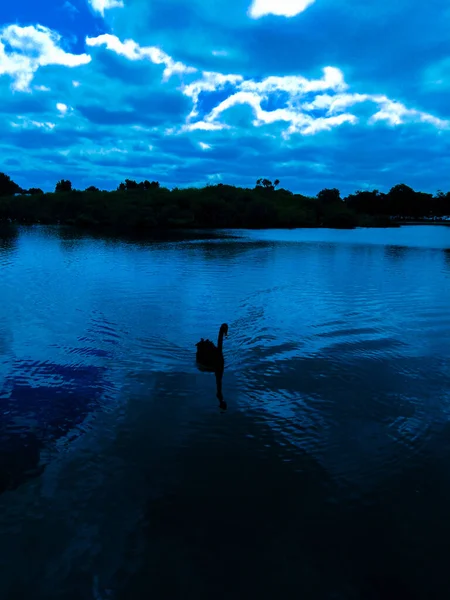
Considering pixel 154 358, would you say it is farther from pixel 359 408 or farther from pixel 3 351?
pixel 359 408

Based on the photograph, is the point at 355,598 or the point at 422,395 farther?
the point at 422,395

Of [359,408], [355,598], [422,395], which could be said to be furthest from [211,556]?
[422,395]

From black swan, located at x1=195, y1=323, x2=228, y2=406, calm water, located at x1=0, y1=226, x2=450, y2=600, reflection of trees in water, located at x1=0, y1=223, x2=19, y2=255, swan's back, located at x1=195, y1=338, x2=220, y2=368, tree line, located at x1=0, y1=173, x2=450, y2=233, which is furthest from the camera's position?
tree line, located at x1=0, y1=173, x2=450, y2=233

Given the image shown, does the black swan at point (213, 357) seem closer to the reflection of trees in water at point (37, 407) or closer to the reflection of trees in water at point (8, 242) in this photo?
the reflection of trees in water at point (37, 407)

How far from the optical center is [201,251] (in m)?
66.5

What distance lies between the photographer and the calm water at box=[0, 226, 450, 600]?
7699mm

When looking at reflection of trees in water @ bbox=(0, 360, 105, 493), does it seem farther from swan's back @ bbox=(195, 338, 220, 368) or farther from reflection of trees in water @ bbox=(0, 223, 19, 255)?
reflection of trees in water @ bbox=(0, 223, 19, 255)

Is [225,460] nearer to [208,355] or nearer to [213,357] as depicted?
[213,357]

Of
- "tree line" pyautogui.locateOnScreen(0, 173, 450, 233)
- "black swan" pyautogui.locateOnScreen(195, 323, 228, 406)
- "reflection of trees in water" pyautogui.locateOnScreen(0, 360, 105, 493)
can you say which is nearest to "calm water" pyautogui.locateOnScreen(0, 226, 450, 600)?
"reflection of trees in water" pyautogui.locateOnScreen(0, 360, 105, 493)

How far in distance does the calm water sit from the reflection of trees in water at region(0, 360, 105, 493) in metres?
0.07

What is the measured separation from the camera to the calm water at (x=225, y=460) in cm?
770

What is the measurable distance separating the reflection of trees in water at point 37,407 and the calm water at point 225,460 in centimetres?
7

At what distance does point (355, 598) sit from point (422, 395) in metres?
9.23

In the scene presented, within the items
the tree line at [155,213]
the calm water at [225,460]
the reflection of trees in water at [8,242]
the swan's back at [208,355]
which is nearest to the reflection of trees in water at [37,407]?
the calm water at [225,460]
